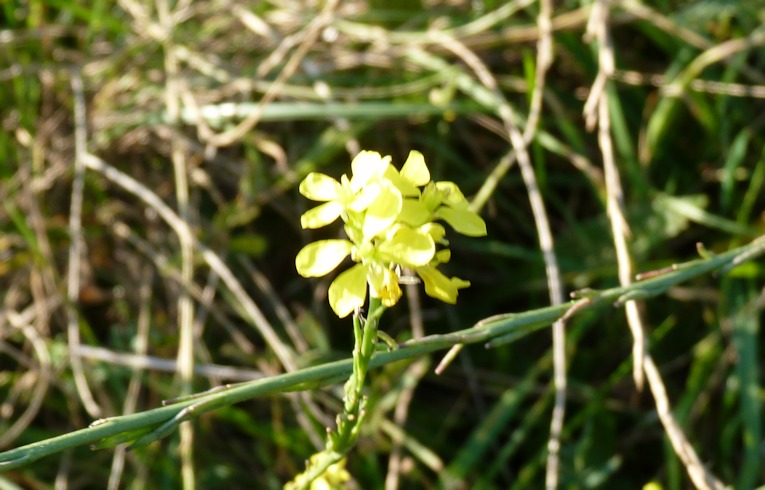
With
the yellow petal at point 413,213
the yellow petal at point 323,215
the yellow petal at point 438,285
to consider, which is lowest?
the yellow petal at point 438,285

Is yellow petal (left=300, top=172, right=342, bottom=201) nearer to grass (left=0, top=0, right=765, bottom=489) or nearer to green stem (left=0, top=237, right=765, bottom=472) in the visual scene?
green stem (left=0, top=237, right=765, bottom=472)

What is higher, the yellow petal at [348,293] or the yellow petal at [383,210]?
the yellow petal at [383,210]

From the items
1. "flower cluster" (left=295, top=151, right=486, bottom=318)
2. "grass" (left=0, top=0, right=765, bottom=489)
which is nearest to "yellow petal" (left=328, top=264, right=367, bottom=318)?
"flower cluster" (left=295, top=151, right=486, bottom=318)

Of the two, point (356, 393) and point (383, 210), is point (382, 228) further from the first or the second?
point (356, 393)

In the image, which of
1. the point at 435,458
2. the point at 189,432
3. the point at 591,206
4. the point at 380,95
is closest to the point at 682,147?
the point at 591,206

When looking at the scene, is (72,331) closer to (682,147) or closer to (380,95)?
(380,95)

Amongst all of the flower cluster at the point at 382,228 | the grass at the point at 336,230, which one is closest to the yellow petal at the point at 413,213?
the flower cluster at the point at 382,228

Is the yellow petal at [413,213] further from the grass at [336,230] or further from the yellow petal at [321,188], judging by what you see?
the grass at [336,230]
